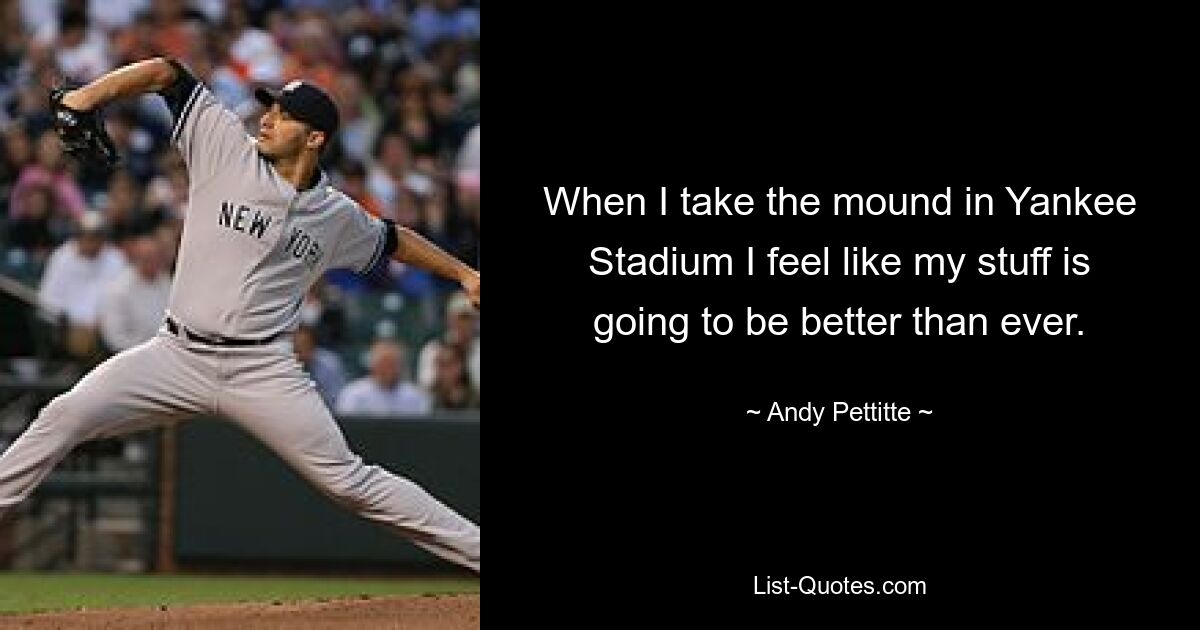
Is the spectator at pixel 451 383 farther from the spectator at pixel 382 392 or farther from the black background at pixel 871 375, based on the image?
the black background at pixel 871 375

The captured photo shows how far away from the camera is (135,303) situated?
1412 cm

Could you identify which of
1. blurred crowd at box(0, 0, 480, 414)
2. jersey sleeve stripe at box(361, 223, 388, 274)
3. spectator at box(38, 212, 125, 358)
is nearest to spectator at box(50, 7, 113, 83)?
blurred crowd at box(0, 0, 480, 414)

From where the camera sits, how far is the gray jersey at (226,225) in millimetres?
8758

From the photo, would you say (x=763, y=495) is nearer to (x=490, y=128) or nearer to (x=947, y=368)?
(x=947, y=368)

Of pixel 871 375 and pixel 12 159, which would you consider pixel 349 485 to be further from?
pixel 12 159

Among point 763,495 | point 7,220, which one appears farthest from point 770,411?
point 7,220

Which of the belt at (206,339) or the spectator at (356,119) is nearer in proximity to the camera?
the belt at (206,339)

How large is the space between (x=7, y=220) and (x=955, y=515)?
777 centimetres

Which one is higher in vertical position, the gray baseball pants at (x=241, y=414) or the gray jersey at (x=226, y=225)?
the gray jersey at (x=226, y=225)

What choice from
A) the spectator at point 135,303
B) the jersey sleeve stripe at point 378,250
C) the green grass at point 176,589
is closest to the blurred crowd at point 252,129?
the spectator at point 135,303

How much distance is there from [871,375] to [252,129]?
694cm

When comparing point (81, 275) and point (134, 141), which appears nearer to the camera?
point (81, 275)

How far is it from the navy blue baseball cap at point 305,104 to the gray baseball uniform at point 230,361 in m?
0.16

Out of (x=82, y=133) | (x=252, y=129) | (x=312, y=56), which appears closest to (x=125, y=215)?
(x=252, y=129)
